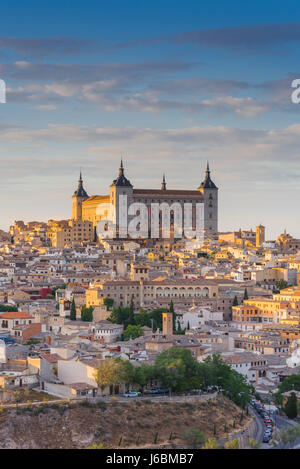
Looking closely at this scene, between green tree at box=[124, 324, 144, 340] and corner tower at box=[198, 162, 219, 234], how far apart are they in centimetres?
3532

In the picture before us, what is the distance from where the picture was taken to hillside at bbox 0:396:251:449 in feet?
62.4

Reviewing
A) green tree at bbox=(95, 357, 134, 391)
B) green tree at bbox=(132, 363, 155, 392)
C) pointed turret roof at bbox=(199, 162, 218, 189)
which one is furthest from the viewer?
pointed turret roof at bbox=(199, 162, 218, 189)

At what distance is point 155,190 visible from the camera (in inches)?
2461

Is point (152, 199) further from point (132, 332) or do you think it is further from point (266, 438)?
point (266, 438)

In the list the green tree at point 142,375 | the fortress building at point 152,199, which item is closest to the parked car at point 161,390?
the green tree at point 142,375

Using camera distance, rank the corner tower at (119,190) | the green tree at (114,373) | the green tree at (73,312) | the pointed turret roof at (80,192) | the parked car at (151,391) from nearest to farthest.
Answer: the green tree at (114,373)
the parked car at (151,391)
the green tree at (73,312)
the corner tower at (119,190)
the pointed turret roof at (80,192)

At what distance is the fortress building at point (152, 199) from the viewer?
6100cm

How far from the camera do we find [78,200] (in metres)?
67.2

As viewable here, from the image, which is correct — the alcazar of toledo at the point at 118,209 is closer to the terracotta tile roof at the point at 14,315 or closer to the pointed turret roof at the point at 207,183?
the pointed turret roof at the point at 207,183

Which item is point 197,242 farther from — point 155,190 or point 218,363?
point 218,363

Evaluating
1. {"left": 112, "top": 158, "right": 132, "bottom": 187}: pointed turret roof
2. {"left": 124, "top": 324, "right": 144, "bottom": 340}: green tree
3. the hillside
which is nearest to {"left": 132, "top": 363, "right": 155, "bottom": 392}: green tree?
the hillside

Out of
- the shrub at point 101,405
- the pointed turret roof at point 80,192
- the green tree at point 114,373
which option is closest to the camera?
the shrub at point 101,405

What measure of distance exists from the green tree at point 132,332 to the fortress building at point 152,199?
108ft

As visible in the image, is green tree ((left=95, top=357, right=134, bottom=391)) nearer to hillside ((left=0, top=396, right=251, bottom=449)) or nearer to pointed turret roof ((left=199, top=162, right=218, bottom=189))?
hillside ((left=0, top=396, right=251, bottom=449))
